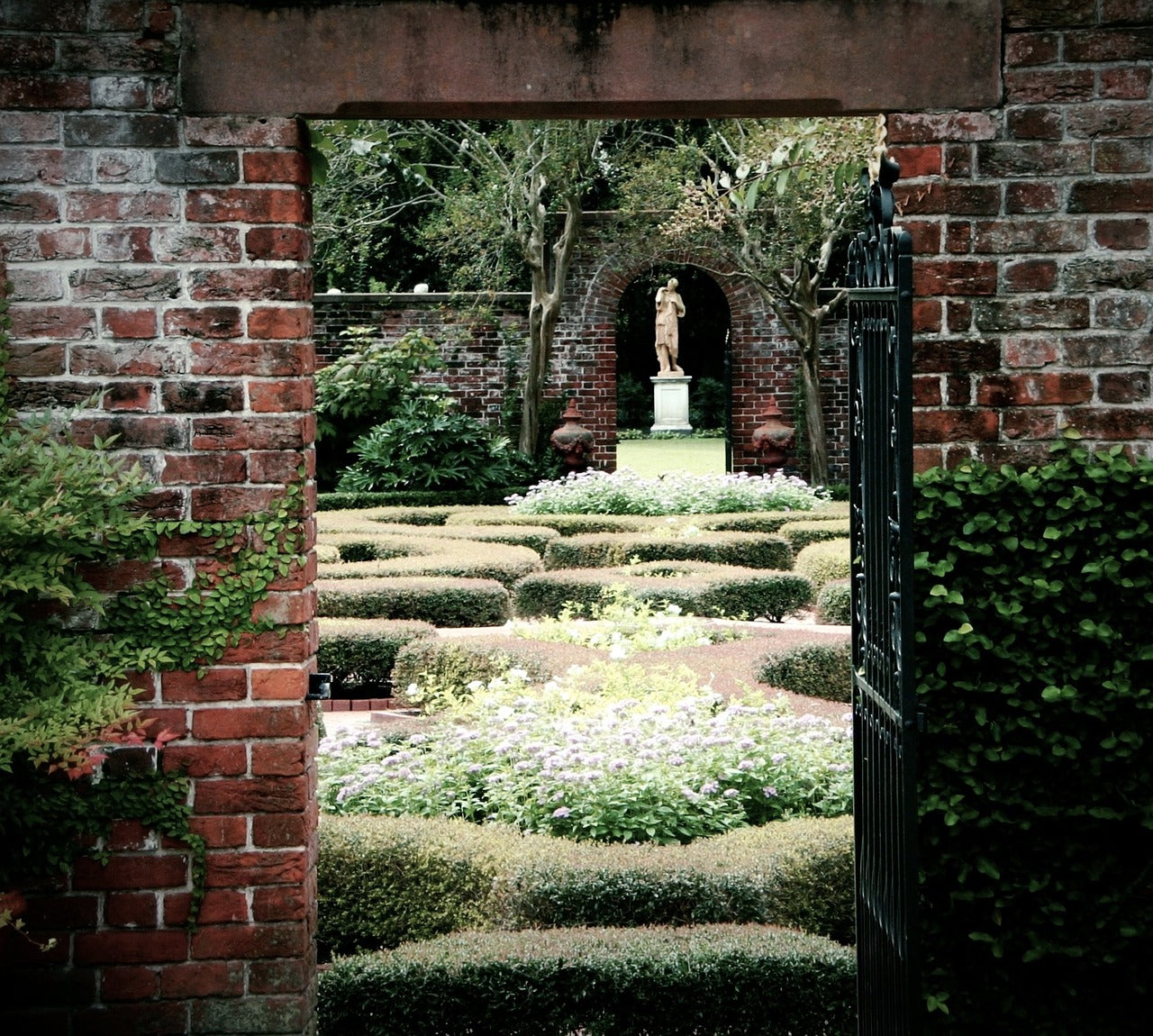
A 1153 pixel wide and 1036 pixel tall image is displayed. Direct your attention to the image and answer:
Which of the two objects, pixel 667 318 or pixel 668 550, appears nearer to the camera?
pixel 668 550

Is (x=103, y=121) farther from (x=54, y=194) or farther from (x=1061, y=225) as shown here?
(x=1061, y=225)

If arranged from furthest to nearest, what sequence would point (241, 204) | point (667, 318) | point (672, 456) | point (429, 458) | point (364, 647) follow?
point (672, 456) → point (667, 318) → point (429, 458) → point (364, 647) → point (241, 204)

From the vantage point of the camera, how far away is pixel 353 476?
55.3ft

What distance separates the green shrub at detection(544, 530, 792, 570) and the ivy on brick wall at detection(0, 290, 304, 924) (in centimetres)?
738

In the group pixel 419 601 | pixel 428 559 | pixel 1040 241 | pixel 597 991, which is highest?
pixel 1040 241

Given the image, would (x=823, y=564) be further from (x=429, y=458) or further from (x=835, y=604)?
(x=429, y=458)

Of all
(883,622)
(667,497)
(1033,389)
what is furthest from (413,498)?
(883,622)

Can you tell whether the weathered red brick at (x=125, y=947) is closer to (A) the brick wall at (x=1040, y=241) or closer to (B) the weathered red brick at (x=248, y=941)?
(B) the weathered red brick at (x=248, y=941)

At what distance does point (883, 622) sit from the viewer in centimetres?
299

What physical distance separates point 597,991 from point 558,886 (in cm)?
56

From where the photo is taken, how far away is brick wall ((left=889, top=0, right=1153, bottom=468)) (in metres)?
3.37

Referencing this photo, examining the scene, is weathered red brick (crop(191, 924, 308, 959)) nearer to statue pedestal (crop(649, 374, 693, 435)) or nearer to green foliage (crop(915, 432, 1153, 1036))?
green foliage (crop(915, 432, 1153, 1036))

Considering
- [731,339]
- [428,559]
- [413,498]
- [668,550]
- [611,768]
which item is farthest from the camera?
[731,339]

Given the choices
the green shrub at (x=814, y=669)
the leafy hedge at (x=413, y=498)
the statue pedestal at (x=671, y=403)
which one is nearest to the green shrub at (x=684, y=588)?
the green shrub at (x=814, y=669)
